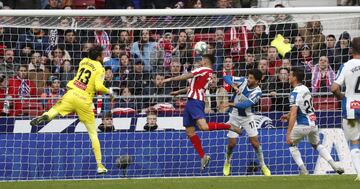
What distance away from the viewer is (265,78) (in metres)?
19.9

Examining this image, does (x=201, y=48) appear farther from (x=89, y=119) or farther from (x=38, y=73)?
(x=38, y=73)

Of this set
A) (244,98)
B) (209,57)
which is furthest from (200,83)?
(244,98)

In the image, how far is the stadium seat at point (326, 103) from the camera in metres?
19.5

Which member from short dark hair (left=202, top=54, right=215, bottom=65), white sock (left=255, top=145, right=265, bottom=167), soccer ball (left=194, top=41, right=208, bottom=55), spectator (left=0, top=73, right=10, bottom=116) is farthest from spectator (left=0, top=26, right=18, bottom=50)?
white sock (left=255, top=145, right=265, bottom=167)

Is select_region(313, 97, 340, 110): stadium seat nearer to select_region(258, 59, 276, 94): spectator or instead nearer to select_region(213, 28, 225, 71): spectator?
select_region(258, 59, 276, 94): spectator

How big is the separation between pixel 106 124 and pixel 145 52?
5.65 feet

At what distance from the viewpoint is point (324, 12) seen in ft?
59.6

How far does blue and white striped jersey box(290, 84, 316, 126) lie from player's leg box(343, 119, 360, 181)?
2.52 meters

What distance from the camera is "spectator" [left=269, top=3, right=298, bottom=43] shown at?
19.4 metres

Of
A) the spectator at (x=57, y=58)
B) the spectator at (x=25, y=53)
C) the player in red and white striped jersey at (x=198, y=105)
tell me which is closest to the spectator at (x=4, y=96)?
the spectator at (x=25, y=53)

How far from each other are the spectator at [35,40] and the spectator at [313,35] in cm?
519

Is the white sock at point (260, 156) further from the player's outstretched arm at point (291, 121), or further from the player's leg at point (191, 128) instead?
the player's outstretched arm at point (291, 121)

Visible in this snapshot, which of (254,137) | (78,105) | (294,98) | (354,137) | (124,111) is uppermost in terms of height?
(294,98)

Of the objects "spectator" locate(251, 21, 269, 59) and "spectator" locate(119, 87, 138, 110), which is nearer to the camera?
"spectator" locate(119, 87, 138, 110)
